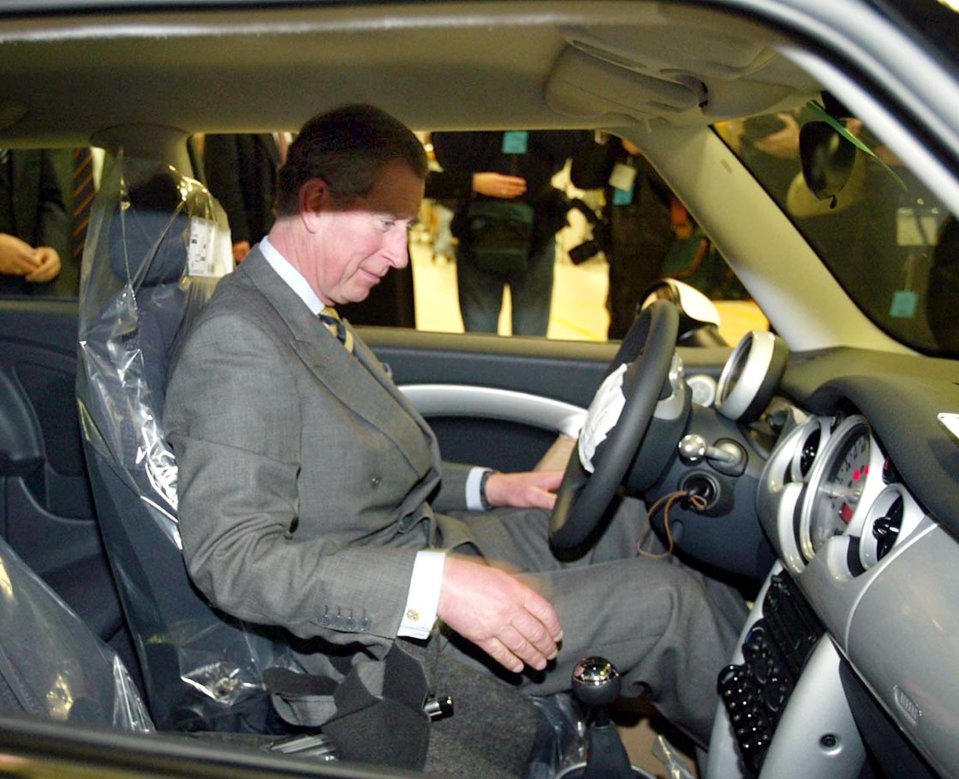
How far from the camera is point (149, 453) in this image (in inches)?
46.7

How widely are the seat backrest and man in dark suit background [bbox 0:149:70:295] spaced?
46.0 inches

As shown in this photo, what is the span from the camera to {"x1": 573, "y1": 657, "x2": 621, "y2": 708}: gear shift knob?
112 cm

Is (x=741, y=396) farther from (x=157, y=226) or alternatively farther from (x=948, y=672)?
(x=157, y=226)

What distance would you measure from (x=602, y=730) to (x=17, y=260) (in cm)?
182

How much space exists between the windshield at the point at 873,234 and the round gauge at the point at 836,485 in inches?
12.0

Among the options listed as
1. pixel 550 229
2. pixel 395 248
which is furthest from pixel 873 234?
pixel 395 248

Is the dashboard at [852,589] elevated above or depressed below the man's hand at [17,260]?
above

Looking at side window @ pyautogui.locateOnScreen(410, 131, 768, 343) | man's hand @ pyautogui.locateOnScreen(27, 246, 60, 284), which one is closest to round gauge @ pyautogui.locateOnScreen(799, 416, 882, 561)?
side window @ pyautogui.locateOnScreen(410, 131, 768, 343)

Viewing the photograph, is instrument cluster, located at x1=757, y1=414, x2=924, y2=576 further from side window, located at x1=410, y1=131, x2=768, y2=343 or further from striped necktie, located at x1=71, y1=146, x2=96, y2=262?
striped necktie, located at x1=71, y1=146, x2=96, y2=262

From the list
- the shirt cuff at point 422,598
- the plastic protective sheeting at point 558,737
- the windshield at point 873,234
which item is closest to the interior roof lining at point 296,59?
the windshield at point 873,234

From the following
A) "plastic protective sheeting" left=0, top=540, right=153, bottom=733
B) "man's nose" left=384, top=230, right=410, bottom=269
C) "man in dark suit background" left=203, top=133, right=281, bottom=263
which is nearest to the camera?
"plastic protective sheeting" left=0, top=540, right=153, bottom=733

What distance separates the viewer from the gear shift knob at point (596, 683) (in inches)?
44.1

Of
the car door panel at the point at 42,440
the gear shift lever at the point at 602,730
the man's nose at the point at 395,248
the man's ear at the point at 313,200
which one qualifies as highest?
the man's ear at the point at 313,200

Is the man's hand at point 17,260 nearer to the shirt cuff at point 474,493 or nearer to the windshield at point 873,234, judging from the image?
the shirt cuff at point 474,493
